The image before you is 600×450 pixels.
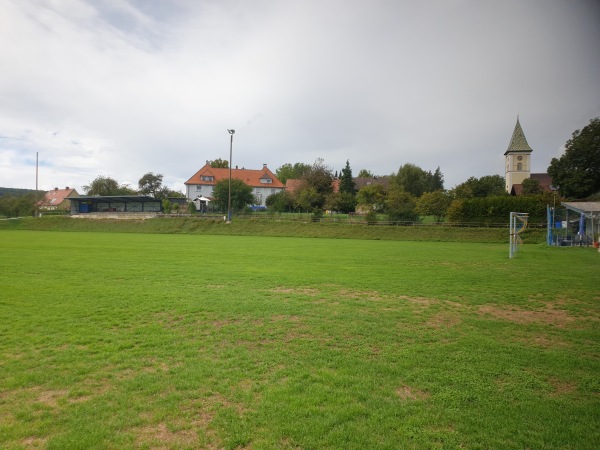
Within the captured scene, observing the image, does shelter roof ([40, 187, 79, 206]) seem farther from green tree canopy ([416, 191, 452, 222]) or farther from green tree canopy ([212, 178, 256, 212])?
green tree canopy ([416, 191, 452, 222])

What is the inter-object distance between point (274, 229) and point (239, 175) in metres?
48.8

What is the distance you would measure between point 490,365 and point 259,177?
3664 inches

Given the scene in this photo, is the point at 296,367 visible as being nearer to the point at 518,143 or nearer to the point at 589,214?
the point at 589,214

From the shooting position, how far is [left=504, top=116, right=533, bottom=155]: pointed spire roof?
83.9 meters

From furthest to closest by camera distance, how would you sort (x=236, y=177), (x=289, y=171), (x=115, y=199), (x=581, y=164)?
1. (x=289, y=171)
2. (x=236, y=177)
3. (x=115, y=199)
4. (x=581, y=164)

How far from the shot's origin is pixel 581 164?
54344mm

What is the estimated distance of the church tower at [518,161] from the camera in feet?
274

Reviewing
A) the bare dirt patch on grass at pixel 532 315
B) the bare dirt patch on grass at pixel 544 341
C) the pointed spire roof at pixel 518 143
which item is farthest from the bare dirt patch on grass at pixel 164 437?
the pointed spire roof at pixel 518 143

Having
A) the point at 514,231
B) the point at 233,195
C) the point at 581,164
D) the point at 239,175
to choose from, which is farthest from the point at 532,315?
the point at 239,175

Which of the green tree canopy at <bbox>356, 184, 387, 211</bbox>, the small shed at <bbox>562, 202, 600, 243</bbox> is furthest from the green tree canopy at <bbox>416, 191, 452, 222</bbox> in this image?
the small shed at <bbox>562, 202, 600, 243</bbox>

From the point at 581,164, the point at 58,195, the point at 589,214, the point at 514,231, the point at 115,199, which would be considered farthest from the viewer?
the point at 58,195

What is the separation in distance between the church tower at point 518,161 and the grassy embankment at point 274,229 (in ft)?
155

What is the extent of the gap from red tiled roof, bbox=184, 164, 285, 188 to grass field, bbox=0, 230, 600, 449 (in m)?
83.6

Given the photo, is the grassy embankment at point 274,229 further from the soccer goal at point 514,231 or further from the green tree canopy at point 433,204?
the soccer goal at point 514,231
